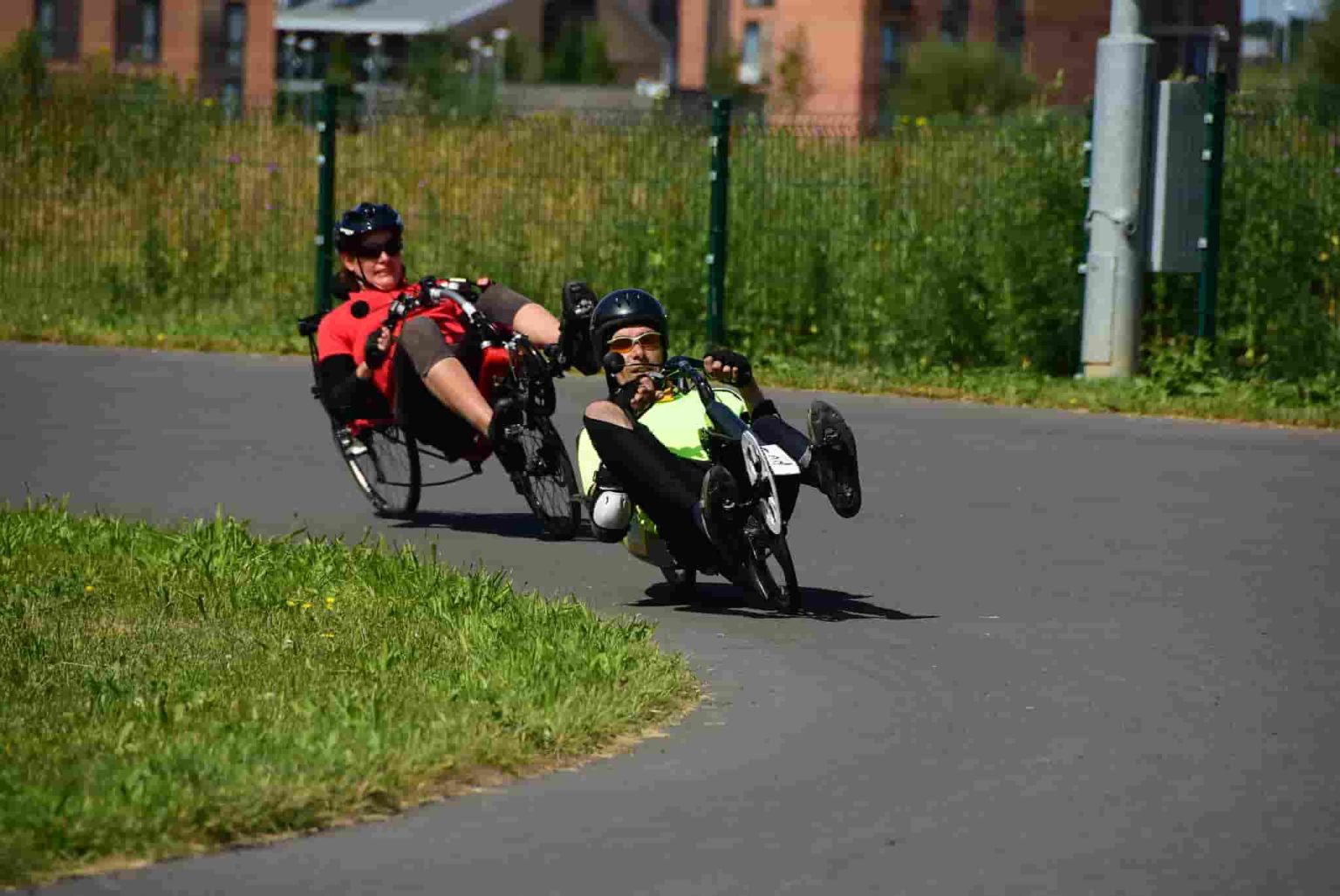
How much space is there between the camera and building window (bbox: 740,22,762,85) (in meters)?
104

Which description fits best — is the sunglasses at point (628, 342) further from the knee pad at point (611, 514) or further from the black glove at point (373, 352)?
the black glove at point (373, 352)

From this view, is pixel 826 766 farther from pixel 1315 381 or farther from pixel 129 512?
pixel 1315 381

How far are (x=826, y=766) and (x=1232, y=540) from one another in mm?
5109

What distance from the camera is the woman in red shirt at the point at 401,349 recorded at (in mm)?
11359

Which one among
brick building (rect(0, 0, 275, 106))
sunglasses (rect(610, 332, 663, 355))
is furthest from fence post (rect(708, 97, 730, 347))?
brick building (rect(0, 0, 275, 106))

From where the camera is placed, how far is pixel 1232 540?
1142 cm

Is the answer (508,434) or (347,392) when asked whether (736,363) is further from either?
(347,392)

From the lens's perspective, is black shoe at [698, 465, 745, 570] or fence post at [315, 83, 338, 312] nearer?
black shoe at [698, 465, 745, 570]

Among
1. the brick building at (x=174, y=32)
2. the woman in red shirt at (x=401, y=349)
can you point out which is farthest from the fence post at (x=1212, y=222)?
the brick building at (x=174, y=32)

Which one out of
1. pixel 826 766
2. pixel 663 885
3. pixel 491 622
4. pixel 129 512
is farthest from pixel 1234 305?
pixel 663 885

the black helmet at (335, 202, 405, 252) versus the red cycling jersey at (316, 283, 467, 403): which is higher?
the black helmet at (335, 202, 405, 252)

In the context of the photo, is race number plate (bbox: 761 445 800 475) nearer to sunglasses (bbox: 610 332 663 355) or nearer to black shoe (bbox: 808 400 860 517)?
black shoe (bbox: 808 400 860 517)

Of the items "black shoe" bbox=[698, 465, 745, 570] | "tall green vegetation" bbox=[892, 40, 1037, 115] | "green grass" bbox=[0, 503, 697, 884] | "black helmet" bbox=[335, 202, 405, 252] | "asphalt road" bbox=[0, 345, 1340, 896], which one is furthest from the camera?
"tall green vegetation" bbox=[892, 40, 1037, 115]

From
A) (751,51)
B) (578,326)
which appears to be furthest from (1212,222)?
(751,51)
